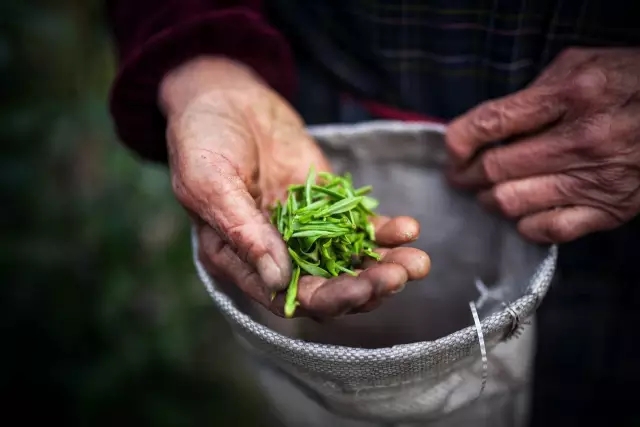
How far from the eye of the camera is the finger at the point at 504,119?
0.81 m

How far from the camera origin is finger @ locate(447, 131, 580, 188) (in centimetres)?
82

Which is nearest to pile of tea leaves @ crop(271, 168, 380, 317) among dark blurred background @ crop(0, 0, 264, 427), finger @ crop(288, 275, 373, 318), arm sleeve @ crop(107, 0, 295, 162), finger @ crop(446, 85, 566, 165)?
finger @ crop(288, 275, 373, 318)

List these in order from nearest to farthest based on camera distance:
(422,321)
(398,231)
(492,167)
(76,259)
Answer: (398,231)
(492,167)
(422,321)
(76,259)

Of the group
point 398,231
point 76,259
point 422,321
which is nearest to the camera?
point 398,231

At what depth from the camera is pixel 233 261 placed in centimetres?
76

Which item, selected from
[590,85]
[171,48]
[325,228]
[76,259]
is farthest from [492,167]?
[76,259]

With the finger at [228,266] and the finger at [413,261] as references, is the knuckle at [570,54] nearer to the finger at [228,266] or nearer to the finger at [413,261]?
the finger at [413,261]

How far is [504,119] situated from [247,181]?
0.34 m

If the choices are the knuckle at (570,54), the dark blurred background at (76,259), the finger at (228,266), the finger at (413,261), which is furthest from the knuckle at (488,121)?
the dark blurred background at (76,259)

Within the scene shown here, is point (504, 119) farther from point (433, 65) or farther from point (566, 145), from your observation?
point (433, 65)

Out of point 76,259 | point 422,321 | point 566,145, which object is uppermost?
point 566,145

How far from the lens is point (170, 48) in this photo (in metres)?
0.94

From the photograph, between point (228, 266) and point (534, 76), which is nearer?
point (228, 266)

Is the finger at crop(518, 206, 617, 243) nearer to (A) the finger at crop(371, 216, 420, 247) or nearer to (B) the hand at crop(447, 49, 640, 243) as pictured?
(B) the hand at crop(447, 49, 640, 243)
